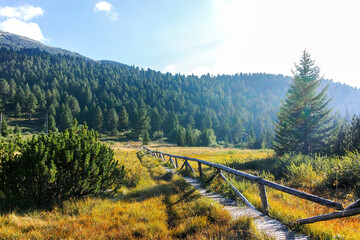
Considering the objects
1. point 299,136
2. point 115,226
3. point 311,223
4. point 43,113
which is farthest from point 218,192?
point 43,113

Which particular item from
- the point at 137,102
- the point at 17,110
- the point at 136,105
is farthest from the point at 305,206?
the point at 137,102

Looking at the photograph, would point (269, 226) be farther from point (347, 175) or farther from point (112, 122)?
point (112, 122)

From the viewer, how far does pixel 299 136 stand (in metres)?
18.5

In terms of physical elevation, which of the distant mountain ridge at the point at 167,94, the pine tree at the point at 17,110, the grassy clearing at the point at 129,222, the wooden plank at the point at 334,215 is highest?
the distant mountain ridge at the point at 167,94

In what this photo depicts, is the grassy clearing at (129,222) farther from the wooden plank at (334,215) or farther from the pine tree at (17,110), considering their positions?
the pine tree at (17,110)

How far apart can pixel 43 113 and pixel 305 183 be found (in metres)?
121

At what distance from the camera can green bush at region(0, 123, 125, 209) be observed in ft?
16.1

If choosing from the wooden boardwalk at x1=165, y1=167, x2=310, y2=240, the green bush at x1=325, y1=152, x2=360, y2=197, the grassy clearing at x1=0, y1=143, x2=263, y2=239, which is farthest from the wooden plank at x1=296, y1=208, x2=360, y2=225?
the green bush at x1=325, y1=152, x2=360, y2=197

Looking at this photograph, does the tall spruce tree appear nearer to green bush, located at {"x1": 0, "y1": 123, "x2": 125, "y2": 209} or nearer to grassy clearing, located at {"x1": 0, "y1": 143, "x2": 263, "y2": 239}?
grassy clearing, located at {"x1": 0, "y1": 143, "x2": 263, "y2": 239}

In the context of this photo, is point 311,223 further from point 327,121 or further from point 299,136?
point 327,121

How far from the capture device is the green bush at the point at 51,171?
16.1ft

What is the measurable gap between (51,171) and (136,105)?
105m

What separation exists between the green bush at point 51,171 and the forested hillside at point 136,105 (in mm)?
60667

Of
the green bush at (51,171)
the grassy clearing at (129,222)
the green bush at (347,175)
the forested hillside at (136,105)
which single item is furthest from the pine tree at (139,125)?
the grassy clearing at (129,222)
